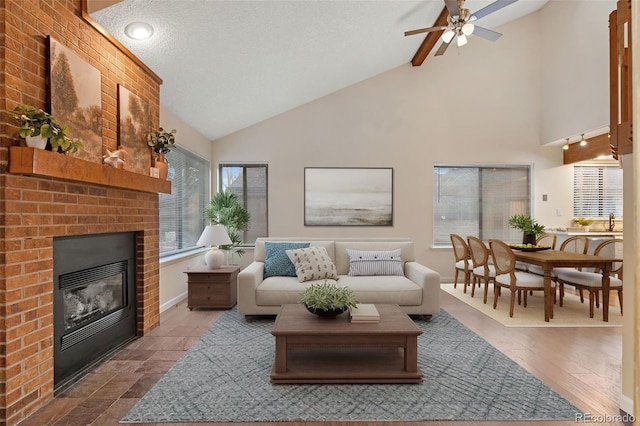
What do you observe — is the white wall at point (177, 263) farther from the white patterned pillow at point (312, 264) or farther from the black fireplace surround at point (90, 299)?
the white patterned pillow at point (312, 264)

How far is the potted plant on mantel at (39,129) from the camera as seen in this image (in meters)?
1.91

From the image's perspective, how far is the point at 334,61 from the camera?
4.90 meters

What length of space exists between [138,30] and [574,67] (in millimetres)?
5998

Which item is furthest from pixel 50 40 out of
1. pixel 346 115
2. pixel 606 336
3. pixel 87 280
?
pixel 606 336

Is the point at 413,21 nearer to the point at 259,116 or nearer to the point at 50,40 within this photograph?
the point at 259,116

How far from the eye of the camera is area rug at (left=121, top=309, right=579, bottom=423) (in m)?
2.01

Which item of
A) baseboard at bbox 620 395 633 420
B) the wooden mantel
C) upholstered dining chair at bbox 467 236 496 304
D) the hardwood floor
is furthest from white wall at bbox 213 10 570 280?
baseboard at bbox 620 395 633 420

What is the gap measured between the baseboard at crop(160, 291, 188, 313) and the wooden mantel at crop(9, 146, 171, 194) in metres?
1.80

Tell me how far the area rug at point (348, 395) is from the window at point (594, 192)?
476 centimetres

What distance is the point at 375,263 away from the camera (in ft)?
13.9

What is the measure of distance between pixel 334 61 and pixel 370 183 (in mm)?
2140

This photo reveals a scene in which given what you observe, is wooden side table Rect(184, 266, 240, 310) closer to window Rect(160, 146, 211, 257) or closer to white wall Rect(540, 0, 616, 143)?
window Rect(160, 146, 211, 257)

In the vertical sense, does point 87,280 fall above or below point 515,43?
below

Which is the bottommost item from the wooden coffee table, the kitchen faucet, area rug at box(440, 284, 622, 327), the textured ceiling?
area rug at box(440, 284, 622, 327)
